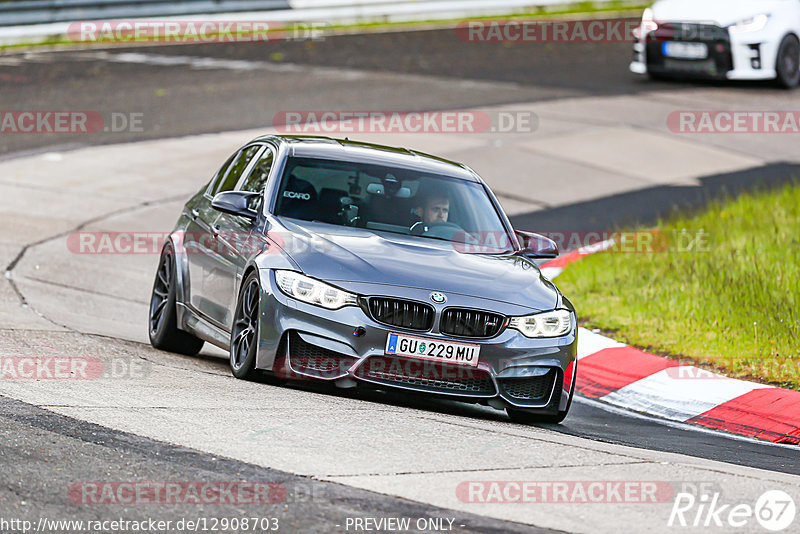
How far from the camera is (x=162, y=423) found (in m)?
6.30

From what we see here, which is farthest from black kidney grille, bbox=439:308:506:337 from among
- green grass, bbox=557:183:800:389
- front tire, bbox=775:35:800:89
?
front tire, bbox=775:35:800:89

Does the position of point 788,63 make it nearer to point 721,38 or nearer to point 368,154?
point 721,38

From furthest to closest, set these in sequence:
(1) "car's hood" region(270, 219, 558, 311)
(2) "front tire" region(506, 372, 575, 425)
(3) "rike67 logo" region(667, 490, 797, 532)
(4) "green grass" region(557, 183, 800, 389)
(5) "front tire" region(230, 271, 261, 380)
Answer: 1. (4) "green grass" region(557, 183, 800, 389)
2. (2) "front tire" region(506, 372, 575, 425)
3. (5) "front tire" region(230, 271, 261, 380)
4. (1) "car's hood" region(270, 219, 558, 311)
5. (3) "rike67 logo" region(667, 490, 797, 532)

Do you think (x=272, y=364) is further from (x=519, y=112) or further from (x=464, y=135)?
(x=519, y=112)

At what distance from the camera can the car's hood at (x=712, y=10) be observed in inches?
859

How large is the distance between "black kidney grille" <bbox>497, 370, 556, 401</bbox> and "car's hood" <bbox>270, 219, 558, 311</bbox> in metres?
0.41

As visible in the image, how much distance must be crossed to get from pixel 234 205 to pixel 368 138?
10.2 m

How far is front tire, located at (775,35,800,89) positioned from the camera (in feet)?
74.9

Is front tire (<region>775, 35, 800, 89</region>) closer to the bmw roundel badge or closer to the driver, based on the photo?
the driver

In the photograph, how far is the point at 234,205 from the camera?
27.2ft

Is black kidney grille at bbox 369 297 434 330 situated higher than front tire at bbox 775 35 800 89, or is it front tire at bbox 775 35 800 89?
black kidney grille at bbox 369 297 434 330

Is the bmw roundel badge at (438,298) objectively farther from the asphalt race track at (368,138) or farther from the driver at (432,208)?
the driver at (432,208)

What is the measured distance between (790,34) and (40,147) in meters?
12.7

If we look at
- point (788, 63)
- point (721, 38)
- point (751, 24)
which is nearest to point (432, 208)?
point (721, 38)
